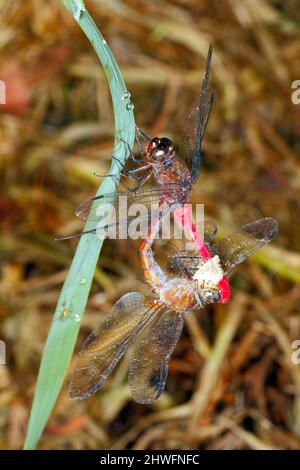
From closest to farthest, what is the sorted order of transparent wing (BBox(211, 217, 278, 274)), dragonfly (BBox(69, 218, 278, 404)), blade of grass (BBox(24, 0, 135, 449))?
1. blade of grass (BBox(24, 0, 135, 449))
2. dragonfly (BBox(69, 218, 278, 404))
3. transparent wing (BBox(211, 217, 278, 274))

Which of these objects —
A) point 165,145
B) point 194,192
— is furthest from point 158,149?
point 194,192

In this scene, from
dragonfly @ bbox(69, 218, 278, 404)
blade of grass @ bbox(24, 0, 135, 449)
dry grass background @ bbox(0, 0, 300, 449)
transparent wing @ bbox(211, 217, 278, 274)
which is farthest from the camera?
dry grass background @ bbox(0, 0, 300, 449)

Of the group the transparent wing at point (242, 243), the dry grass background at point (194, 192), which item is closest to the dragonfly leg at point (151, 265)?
the transparent wing at point (242, 243)

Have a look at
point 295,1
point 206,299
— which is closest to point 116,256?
point 206,299

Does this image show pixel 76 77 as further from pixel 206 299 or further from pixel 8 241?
pixel 206 299

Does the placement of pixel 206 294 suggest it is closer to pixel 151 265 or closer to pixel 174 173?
pixel 151 265

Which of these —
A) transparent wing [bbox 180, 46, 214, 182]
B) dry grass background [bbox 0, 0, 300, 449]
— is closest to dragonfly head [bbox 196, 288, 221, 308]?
transparent wing [bbox 180, 46, 214, 182]

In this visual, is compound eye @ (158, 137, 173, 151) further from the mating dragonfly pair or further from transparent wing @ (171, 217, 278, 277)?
transparent wing @ (171, 217, 278, 277)
